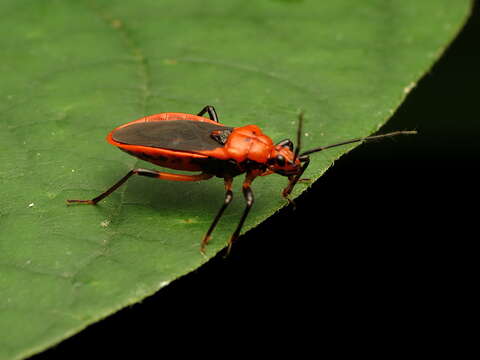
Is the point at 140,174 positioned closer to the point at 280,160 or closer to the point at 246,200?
the point at 246,200

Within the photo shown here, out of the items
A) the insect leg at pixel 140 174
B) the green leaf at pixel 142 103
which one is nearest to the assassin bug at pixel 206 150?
the insect leg at pixel 140 174

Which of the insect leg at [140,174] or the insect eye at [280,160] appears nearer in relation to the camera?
the insect leg at [140,174]

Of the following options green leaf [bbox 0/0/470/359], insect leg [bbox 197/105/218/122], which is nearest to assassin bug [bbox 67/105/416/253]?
green leaf [bbox 0/0/470/359]

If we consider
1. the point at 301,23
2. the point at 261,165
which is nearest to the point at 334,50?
the point at 301,23

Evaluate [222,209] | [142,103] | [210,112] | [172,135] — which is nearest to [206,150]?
[172,135]

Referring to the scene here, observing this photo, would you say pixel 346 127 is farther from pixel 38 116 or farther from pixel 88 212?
pixel 38 116

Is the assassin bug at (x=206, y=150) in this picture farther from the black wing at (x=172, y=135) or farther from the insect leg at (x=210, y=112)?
the insect leg at (x=210, y=112)

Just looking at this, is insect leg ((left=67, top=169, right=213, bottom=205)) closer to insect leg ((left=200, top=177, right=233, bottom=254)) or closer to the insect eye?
insect leg ((left=200, top=177, right=233, bottom=254))
